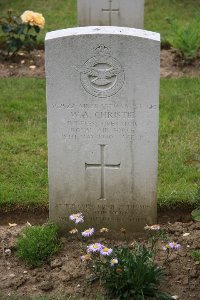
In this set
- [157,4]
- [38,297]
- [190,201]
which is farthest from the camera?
[157,4]

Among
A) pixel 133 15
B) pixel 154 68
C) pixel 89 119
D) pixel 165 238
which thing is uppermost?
pixel 133 15

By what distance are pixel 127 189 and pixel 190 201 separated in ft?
2.69

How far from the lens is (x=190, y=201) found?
554 centimetres

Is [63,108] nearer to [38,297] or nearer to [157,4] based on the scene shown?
[38,297]

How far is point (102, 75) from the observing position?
468 centimetres

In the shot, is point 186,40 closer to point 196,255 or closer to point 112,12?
point 112,12

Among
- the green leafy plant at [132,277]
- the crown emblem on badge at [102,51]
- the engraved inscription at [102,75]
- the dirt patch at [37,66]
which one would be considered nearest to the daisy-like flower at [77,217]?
the green leafy plant at [132,277]

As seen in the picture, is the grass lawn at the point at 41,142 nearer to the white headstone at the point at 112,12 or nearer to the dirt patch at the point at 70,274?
the dirt patch at the point at 70,274

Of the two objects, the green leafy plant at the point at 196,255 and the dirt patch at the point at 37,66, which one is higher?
the dirt patch at the point at 37,66

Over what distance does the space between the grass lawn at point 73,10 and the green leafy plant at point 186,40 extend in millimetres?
1625

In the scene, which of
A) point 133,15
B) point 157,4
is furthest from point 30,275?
point 157,4

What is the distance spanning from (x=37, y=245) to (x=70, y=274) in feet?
1.10

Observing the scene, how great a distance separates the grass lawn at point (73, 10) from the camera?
436 inches

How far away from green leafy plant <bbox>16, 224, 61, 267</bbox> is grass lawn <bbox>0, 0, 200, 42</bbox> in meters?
6.36
